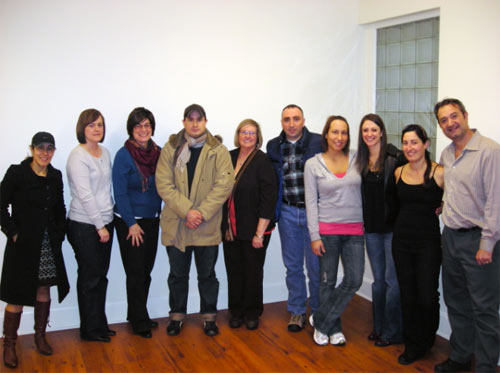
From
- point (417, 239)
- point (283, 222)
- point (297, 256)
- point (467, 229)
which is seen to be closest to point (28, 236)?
point (283, 222)

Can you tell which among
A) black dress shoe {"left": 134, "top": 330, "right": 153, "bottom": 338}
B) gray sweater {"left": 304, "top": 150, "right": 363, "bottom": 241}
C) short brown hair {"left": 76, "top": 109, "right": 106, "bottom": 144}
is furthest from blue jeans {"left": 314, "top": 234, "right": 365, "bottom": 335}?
short brown hair {"left": 76, "top": 109, "right": 106, "bottom": 144}

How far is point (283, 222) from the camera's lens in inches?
154

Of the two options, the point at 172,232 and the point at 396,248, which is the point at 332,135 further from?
the point at 172,232

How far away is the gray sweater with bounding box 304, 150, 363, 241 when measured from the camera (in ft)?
11.3

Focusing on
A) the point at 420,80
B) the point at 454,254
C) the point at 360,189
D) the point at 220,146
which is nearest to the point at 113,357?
the point at 220,146

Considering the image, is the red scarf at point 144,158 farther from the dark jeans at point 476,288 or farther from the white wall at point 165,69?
the dark jeans at point 476,288

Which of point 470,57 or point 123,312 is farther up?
point 470,57

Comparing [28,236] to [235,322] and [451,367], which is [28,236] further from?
[451,367]

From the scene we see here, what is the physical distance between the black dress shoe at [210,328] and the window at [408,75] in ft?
7.22

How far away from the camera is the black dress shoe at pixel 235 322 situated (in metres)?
3.97

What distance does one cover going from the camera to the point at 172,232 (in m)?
3.69

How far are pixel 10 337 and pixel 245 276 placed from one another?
5.33 ft

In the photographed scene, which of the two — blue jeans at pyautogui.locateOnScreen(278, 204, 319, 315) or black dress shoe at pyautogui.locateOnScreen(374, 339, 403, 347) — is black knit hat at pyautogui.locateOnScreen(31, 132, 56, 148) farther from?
black dress shoe at pyautogui.locateOnScreen(374, 339, 403, 347)

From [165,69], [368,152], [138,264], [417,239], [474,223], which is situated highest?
[165,69]
